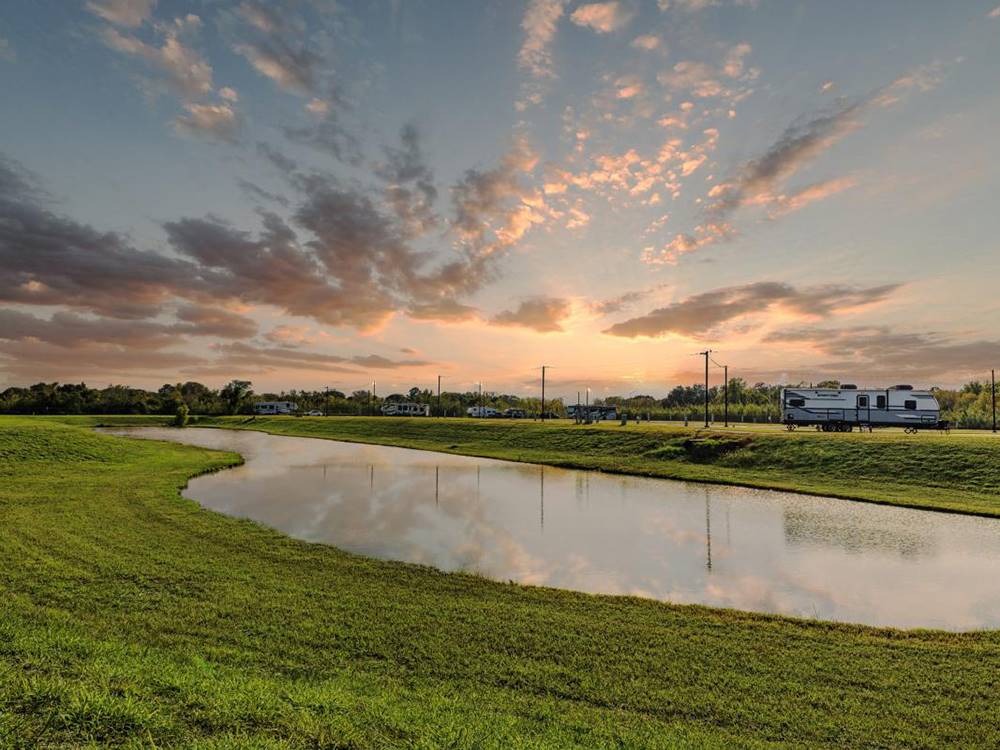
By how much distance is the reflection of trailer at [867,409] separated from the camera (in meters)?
46.7

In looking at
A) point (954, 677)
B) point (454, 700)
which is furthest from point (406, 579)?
point (954, 677)

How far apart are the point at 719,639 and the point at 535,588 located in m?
4.20

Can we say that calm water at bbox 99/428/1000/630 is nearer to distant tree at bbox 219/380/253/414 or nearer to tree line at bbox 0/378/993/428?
tree line at bbox 0/378/993/428

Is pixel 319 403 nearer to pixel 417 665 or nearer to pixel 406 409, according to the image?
pixel 406 409

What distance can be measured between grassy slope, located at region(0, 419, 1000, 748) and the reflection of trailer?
43734mm

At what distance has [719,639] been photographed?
29.6 feet

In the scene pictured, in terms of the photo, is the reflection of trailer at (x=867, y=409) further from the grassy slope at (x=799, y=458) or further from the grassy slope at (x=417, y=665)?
the grassy slope at (x=417, y=665)

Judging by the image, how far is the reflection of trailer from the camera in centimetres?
4672

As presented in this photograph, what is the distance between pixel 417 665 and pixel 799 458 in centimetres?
3205

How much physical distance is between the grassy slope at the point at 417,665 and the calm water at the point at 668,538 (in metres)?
1.70

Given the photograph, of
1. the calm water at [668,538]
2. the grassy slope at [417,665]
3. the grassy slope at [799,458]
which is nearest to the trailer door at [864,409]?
the grassy slope at [799,458]

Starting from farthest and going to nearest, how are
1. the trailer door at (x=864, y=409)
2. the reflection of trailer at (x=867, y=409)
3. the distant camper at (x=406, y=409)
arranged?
1. the distant camper at (x=406, y=409)
2. the trailer door at (x=864, y=409)
3. the reflection of trailer at (x=867, y=409)

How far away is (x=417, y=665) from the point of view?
25.7 feet

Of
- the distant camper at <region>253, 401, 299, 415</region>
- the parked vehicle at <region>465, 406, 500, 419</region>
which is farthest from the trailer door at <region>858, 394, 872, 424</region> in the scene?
the distant camper at <region>253, 401, 299, 415</region>
